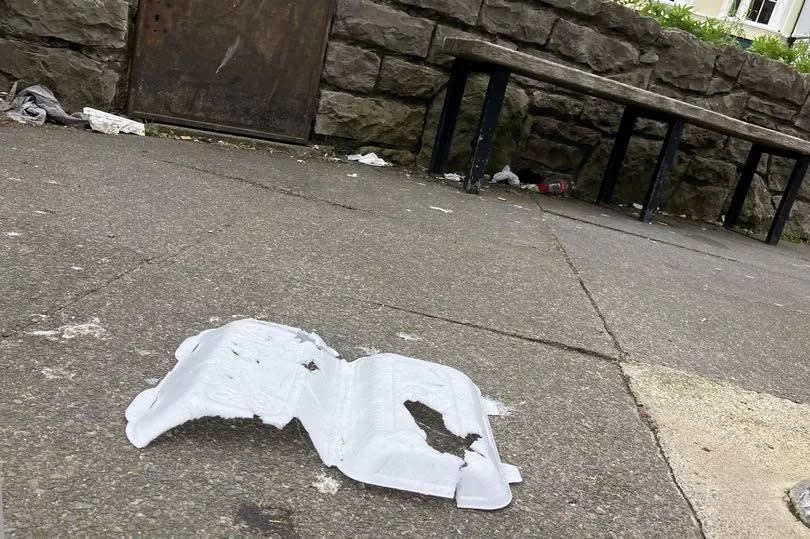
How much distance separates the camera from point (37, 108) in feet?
11.8

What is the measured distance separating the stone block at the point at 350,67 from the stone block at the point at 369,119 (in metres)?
0.08

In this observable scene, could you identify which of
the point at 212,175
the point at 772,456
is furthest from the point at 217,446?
the point at 212,175

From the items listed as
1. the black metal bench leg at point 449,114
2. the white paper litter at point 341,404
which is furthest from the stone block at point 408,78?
the white paper litter at point 341,404

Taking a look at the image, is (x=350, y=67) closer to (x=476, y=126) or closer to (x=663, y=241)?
(x=476, y=126)

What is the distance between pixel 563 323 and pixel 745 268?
241 centimetres

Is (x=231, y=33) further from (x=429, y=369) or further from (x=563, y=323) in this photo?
(x=429, y=369)

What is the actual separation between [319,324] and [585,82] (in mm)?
2883

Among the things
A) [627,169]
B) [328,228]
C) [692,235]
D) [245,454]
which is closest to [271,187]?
[328,228]

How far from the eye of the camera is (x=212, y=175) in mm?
3277

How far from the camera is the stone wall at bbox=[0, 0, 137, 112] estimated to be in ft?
11.9

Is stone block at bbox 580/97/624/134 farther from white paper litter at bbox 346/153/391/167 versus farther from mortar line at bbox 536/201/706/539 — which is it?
mortar line at bbox 536/201/706/539

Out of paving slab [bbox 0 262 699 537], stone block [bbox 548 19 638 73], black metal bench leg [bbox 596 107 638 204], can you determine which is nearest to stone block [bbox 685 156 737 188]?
black metal bench leg [bbox 596 107 638 204]

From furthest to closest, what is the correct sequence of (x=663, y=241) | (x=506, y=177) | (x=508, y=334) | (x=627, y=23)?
1. (x=506, y=177)
2. (x=627, y=23)
3. (x=663, y=241)
4. (x=508, y=334)

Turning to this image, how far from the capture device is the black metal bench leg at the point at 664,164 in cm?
452
